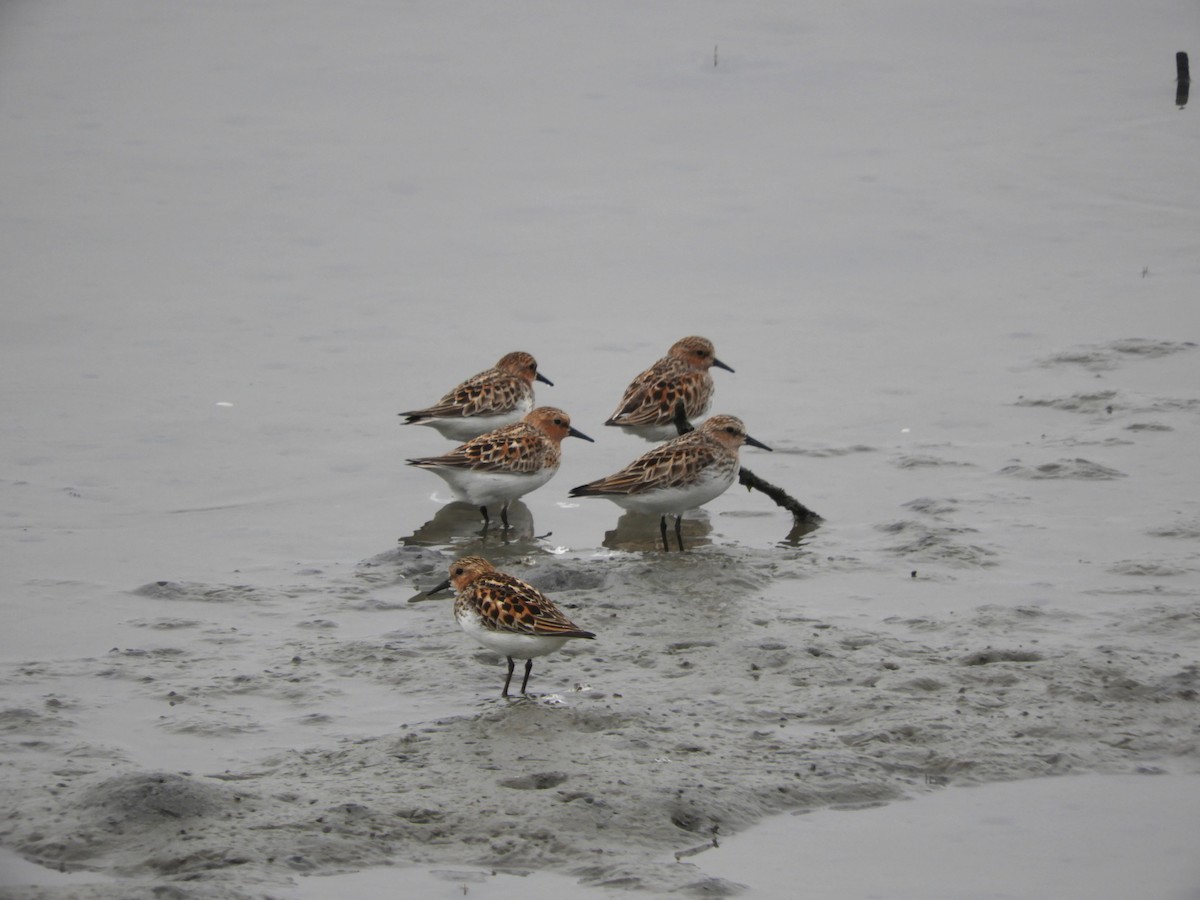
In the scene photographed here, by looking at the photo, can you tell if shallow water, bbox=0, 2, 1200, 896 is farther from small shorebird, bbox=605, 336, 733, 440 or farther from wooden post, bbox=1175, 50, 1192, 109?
small shorebird, bbox=605, 336, 733, 440

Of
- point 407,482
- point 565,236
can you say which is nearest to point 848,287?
point 565,236

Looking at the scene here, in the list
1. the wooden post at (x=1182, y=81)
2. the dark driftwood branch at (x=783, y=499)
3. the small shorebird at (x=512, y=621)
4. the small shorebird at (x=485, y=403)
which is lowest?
the dark driftwood branch at (x=783, y=499)

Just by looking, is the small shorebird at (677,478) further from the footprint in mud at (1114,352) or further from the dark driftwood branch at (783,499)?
the footprint in mud at (1114,352)

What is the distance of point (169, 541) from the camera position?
10.6 m

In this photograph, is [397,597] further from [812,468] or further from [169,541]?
[812,468]

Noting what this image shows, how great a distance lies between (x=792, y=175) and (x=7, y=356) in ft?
30.3

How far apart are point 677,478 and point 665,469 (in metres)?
0.11

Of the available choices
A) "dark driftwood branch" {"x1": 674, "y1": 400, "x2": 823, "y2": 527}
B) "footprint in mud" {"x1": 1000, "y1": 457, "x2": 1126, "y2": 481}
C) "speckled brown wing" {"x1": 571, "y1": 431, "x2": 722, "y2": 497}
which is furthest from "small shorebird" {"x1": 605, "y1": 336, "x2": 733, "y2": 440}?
"footprint in mud" {"x1": 1000, "y1": 457, "x2": 1126, "y2": 481}

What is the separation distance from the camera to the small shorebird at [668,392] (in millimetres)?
12305

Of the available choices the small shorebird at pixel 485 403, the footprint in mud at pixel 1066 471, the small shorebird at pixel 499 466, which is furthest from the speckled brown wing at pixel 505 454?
the footprint in mud at pixel 1066 471

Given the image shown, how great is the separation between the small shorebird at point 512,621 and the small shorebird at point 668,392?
14.1 ft

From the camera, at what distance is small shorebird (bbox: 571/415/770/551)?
10422 millimetres

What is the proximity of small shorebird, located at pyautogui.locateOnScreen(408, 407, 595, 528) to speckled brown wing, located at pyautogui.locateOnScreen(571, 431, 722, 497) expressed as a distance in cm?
62

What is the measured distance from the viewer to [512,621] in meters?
7.75
